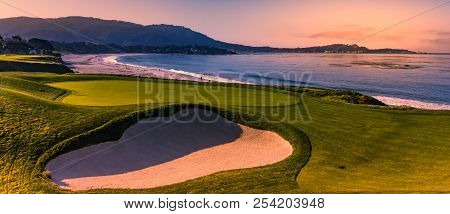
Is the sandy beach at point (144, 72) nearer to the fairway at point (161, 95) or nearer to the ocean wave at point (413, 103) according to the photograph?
the ocean wave at point (413, 103)

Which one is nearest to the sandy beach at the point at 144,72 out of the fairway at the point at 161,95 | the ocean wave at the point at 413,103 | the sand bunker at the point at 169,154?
the ocean wave at the point at 413,103

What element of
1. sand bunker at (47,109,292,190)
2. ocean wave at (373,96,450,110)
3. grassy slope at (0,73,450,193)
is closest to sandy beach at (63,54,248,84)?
ocean wave at (373,96,450,110)

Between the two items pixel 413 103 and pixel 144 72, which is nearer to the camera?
pixel 413 103

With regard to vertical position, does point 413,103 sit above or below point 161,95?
below

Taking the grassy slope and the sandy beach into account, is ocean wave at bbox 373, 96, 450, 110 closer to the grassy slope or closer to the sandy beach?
the grassy slope

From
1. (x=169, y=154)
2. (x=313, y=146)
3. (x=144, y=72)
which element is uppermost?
(x=144, y=72)

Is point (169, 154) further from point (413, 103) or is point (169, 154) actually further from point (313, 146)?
point (413, 103)

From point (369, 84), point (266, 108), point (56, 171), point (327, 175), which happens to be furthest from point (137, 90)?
point (369, 84)

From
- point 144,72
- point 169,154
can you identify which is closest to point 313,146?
point 169,154
